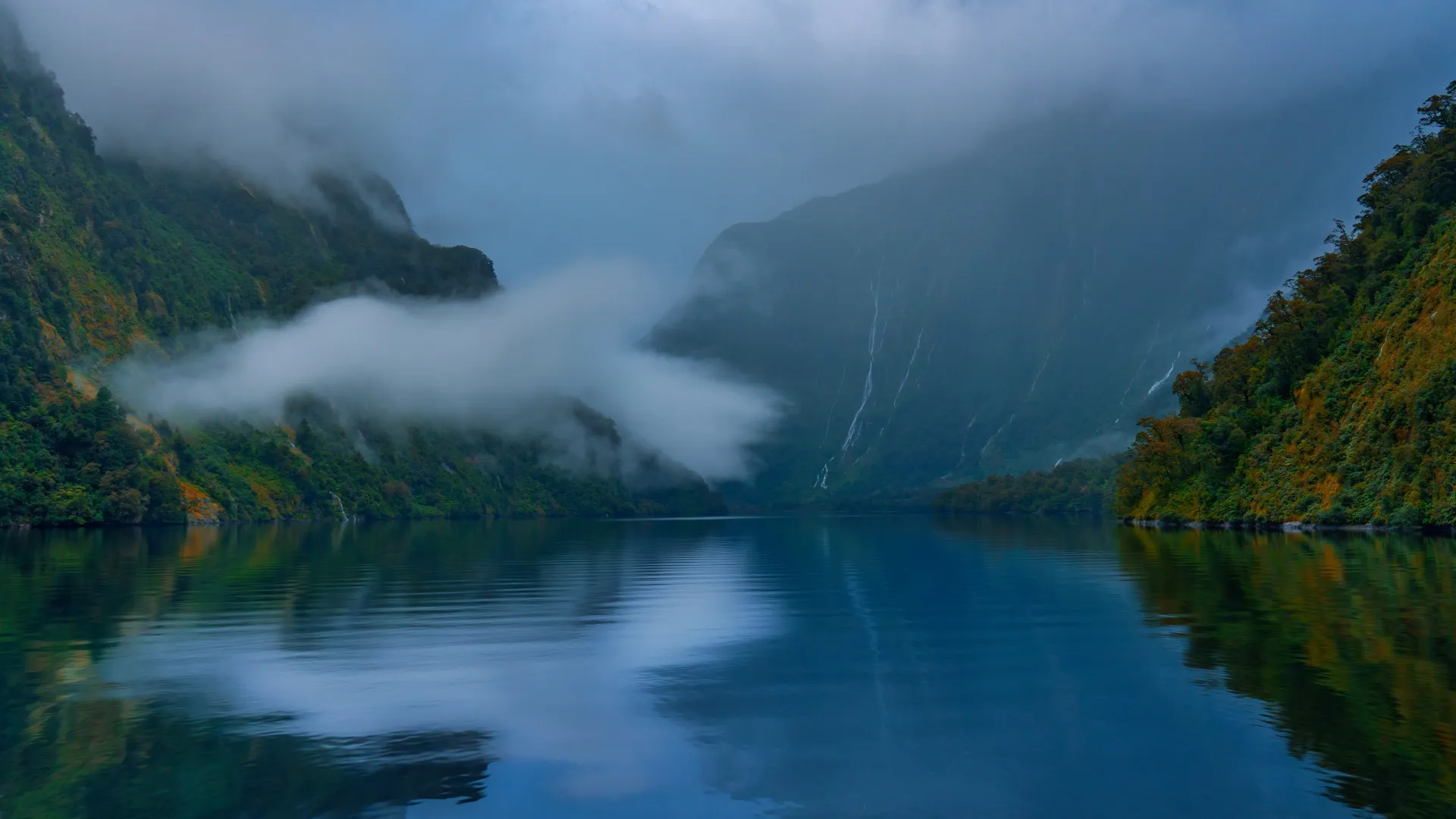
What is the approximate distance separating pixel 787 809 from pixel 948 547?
227ft

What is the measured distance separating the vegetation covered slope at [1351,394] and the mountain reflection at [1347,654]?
34272 mm

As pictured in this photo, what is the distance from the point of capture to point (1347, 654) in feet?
73.5

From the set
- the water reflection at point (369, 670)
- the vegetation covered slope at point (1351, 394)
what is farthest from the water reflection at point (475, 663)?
the vegetation covered slope at point (1351, 394)

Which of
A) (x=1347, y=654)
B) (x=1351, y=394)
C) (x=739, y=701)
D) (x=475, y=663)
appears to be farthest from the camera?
(x=1351, y=394)

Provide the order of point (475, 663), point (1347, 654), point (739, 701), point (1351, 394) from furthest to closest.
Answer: point (1351, 394) → point (475, 663) → point (1347, 654) → point (739, 701)

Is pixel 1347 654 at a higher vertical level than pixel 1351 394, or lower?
lower

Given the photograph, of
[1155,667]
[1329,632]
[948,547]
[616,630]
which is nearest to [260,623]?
[616,630]

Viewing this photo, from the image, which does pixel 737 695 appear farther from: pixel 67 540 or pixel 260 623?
pixel 67 540

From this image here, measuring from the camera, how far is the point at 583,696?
1981cm

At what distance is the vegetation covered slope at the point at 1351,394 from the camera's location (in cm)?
8138

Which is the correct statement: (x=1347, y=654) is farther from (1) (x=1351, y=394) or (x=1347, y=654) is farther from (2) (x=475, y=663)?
(1) (x=1351, y=394)

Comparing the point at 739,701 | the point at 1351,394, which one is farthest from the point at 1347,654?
the point at 1351,394

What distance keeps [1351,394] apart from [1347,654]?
89.8 metres

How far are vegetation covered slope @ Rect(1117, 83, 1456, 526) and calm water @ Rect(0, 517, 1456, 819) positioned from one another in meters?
48.4
